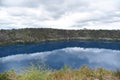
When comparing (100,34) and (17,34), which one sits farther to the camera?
(100,34)

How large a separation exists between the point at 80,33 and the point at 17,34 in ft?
127

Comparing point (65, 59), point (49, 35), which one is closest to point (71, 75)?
point (65, 59)

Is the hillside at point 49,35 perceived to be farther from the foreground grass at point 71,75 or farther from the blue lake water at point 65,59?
the foreground grass at point 71,75

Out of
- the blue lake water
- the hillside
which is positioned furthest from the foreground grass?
the hillside

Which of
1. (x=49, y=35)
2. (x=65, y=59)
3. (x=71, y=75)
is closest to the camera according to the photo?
(x=71, y=75)

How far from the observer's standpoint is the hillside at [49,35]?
499 feet

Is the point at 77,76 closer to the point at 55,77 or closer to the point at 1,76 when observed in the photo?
the point at 55,77

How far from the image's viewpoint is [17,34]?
15975 cm

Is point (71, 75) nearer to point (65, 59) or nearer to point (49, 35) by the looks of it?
point (65, 59)

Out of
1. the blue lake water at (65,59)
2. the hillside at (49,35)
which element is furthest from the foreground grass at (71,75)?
the hillside at (49,35)

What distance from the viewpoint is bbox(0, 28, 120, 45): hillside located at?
152 m

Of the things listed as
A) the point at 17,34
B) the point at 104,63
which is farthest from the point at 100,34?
the point at 104,63

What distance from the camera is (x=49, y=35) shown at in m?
167

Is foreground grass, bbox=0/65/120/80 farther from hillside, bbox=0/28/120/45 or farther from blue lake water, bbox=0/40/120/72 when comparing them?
hillside, bbox=0/28/120/45
